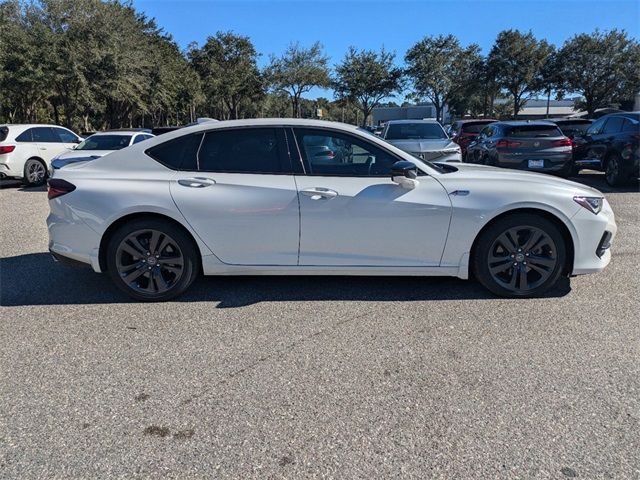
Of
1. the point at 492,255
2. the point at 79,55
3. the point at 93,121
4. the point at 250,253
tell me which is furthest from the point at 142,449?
the point at 93,121

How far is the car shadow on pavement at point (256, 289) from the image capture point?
4.42 m

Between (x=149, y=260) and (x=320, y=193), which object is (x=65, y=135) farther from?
(x=320, y=193)

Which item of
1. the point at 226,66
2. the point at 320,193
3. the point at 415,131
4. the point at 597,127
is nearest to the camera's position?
the point at 320,193

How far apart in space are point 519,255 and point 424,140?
6.93 metres

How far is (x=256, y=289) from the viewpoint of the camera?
4.65m

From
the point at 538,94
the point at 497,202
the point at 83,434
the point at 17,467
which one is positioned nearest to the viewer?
the point at 17,467

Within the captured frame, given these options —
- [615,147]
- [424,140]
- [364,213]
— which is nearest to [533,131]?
[615,147]

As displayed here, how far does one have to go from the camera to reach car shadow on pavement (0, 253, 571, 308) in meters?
4.42

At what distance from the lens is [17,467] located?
2322 millimetres

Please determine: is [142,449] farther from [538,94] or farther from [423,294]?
[538,94]

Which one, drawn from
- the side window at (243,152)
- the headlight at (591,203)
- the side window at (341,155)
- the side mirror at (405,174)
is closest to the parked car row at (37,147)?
the side window at (243,152)

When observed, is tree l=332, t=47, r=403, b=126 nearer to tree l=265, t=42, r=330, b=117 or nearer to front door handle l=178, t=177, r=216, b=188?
tree l=265, t=42, r=330, b=117

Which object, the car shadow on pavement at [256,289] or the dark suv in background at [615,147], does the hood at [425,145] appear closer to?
the dark suv in background at [615,147]

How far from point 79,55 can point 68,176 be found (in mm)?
23926
